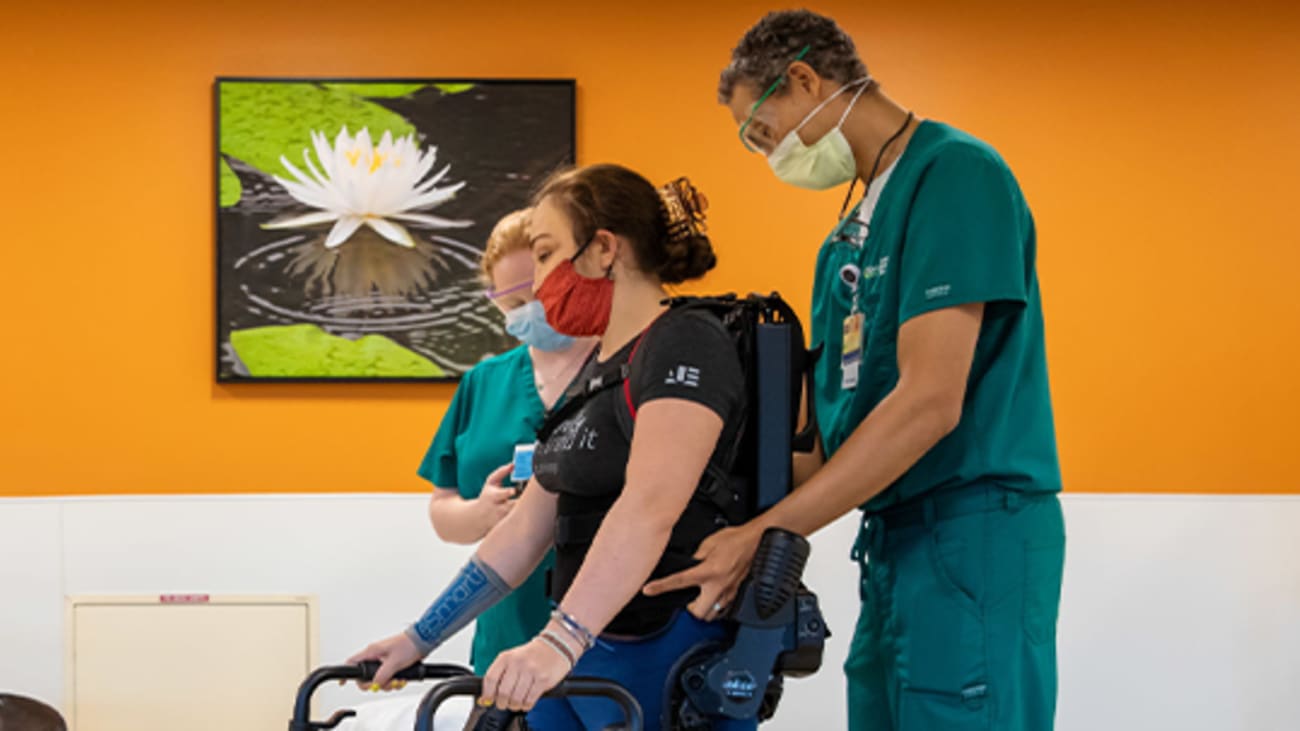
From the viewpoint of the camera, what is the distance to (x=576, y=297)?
1.88m

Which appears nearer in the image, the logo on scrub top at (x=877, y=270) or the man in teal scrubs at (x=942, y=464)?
the man in teal scrubs at (x=942, y=464)

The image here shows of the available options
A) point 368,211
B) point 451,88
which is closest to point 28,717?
point 368,211

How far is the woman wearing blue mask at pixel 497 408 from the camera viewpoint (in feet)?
8.49

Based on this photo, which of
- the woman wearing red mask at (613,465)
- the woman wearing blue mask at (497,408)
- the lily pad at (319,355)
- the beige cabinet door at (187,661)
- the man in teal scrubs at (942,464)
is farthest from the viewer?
the lily pad at (319,355)

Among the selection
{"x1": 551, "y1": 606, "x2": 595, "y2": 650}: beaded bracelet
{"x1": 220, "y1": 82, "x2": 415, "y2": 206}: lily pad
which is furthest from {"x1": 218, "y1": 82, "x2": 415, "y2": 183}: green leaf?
{"x1": 551, "y1": 606, "x2": 595, "y2": 650}: beaded bracelet

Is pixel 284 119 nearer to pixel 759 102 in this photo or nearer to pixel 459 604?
pixel 759 102

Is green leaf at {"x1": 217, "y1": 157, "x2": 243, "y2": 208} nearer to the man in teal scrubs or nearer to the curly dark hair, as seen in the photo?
the curly dark hair

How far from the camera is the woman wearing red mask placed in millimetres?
1513

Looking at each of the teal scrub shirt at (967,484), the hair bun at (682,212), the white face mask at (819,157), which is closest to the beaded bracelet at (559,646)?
the teal scrub shirt at (967,484)

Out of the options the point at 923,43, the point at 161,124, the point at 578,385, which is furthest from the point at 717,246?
the point at 578,385

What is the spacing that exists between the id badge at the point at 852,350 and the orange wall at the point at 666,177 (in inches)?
84.1

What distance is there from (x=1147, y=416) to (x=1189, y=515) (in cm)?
33

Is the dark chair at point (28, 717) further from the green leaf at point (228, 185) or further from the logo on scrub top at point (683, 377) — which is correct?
the logo on scrub top at point (683, 377)

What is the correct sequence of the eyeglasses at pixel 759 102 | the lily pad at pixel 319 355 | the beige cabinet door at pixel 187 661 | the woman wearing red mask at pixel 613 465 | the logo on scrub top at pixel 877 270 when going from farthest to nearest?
the lily pad at pixel 319 355, the beige cabinet door at pixel 187 661, the eyeglasses at pixel 759 102, the logo on scrub top at pixel 877 270, the woman wearing red mask at pixel 613 465
